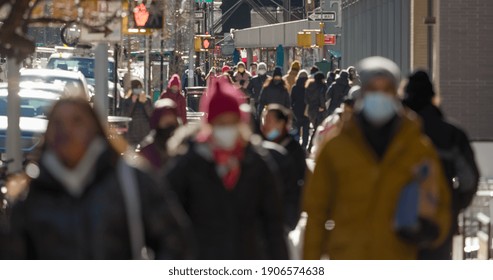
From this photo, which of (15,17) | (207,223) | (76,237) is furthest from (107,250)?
(15,17)

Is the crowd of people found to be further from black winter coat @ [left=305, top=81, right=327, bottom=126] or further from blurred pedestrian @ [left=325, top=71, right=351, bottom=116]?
black winter coat @ [left=305, top=81, right=327, bottom=126]

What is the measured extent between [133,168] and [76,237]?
339 millimetres

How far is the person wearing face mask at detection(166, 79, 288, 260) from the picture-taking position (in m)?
7.92

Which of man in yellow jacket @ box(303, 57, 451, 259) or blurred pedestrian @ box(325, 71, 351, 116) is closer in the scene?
man in yellow jacket @ box(303, 57, 451, 259)

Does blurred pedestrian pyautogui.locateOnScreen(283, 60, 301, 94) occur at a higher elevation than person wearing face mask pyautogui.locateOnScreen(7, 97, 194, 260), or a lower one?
lower

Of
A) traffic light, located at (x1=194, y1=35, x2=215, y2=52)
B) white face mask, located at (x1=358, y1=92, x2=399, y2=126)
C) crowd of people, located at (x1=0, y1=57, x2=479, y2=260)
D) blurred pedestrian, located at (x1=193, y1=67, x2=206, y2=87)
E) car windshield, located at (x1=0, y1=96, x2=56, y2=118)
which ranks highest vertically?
white face mask, located at (x1=358, y1=92, x2=399, y2=126)

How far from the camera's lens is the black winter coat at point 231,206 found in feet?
26.0

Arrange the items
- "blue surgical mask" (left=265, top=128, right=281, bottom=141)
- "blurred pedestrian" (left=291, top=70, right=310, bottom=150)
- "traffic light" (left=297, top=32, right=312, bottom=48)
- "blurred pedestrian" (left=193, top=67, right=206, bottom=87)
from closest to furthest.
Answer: "blue surgical mask" (left=265, top=128, right=281, bottom=141)
"blurred pedestrian" (left=291, top=70, right=310, bottom=150)
"traffic light" (left=297, top=32, right=312, bottom=48)
"blurred pedestrian" (left=193, top=67, right=206, bottom=87)

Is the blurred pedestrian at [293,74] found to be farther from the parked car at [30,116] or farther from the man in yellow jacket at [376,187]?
the man in yellow jacket at [376,187]

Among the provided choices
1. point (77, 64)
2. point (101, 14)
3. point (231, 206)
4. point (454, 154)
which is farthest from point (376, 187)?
point (77, 64)

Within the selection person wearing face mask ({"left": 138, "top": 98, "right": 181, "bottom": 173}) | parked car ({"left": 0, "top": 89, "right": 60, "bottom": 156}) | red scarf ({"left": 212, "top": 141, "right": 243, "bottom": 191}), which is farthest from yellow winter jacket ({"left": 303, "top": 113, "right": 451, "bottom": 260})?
parked car ({"left": 0, "top": 89, "right": 60, "bottom": 156})

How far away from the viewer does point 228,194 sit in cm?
795

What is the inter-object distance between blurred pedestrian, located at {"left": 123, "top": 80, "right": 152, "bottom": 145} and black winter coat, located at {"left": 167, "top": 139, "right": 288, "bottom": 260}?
1288cm

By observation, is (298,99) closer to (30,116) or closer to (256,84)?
(256,84)
